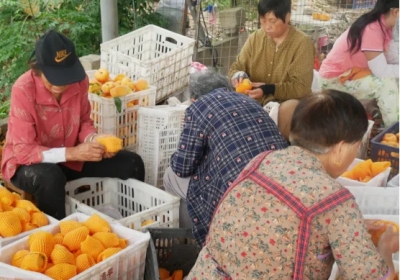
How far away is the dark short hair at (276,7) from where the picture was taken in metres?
4.13

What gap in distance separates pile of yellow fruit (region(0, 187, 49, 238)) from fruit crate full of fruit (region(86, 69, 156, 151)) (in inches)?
38.3

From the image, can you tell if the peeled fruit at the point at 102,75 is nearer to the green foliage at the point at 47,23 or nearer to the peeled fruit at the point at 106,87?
the peeled fruit at the point at 106,87

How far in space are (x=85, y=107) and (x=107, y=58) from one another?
1.03 meters

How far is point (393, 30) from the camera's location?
4.65 meters

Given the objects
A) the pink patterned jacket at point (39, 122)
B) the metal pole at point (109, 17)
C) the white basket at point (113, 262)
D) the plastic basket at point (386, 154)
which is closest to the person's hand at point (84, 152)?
the pink patterned jacket at point (39, 122)

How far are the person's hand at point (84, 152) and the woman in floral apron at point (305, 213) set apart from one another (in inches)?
53.9

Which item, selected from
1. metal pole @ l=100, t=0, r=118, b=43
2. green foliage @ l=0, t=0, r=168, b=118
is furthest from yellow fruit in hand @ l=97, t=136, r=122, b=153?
green foliage @ l=0, t=0, r=168, b=118

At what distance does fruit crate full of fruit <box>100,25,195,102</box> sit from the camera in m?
4.34

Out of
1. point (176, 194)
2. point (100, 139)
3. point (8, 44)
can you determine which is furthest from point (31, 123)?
point (8, 44)

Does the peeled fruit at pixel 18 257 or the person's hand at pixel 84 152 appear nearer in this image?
the peeled fruit at pixel 18 257

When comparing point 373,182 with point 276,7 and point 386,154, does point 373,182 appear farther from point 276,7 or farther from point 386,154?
point 276,7

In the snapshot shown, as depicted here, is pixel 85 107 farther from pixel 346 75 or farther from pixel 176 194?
pixel 346 75

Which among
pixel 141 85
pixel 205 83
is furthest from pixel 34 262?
pixel 141 85

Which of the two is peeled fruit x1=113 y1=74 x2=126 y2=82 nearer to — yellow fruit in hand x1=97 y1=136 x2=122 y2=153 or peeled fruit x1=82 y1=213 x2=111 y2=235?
yellow fruit in hand x1=97 y1=136 x2=122 y2=153
